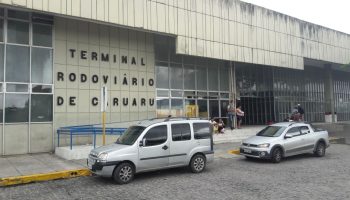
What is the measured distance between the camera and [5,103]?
47.7 ft

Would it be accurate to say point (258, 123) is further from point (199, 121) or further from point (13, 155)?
point (13, 155)

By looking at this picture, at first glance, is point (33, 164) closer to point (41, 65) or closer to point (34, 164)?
point (34, 164)

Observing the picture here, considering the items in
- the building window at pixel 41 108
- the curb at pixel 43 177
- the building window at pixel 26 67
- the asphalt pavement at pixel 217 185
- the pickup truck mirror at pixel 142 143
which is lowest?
the asphalt pavement at pixel 217 185

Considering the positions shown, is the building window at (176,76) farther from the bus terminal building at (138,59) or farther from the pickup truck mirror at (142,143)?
the pickup truck mirror at (142,143)

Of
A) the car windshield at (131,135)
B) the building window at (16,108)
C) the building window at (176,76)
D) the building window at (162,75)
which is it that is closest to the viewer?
the car windshield at (131,135)

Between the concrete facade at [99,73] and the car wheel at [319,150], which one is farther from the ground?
the concrete facade at [99,73]

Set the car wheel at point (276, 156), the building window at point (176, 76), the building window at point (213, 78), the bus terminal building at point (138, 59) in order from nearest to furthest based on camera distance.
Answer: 1. the car wheel at point (276, 156)
2. the bus terminal building at point (138, 59)
3. the building window at point (176, 76)
4. the building window at point (213, 78)

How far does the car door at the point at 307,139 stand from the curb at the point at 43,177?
908 cm

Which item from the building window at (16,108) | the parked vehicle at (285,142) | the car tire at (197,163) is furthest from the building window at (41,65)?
the parked vehicle at (285,142)

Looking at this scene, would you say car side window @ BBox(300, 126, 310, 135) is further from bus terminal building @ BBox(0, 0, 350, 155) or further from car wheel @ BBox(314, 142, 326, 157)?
bus terminal building @ BBox(0, 0, 350, 155)

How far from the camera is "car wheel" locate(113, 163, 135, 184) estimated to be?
929 cm

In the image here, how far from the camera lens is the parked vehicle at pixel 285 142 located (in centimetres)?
1283

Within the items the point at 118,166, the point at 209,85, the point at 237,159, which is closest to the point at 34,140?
the point at 118,166

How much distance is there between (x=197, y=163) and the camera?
10977mm
